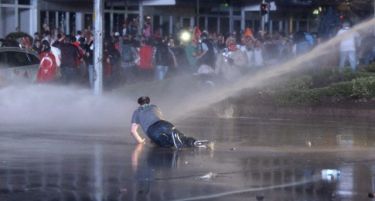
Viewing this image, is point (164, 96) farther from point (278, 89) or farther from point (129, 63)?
point (129, 63)

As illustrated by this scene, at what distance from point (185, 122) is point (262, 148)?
5158 millimetres

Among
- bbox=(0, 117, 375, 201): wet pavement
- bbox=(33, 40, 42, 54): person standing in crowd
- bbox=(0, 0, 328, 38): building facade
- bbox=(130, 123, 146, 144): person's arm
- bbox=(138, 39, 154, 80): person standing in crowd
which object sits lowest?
bbox=(0, 117, 375, 201): wet pavement

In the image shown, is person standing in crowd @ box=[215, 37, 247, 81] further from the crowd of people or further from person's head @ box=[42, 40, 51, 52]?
person's head @ box=[42, 40, 51, 52]

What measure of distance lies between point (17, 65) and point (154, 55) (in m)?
7.32

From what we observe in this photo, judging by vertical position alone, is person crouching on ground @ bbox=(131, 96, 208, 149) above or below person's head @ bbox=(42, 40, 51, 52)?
below

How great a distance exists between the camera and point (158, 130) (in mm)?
17125

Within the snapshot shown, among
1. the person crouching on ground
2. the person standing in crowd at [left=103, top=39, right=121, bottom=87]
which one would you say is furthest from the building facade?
the person crouching on ground

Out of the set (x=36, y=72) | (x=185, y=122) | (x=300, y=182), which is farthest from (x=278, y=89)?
(x=300, y=182)

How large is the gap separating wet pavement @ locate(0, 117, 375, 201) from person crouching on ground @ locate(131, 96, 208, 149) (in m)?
0.25

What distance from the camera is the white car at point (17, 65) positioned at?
87.0ft

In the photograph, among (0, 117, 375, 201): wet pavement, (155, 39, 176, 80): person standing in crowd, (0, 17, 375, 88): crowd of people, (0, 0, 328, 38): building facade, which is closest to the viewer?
(0, 117, 375, 201): wet pavement

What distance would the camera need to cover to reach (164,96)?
92.0ft

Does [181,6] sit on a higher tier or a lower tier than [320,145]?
higher

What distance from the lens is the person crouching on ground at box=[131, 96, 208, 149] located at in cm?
1706
